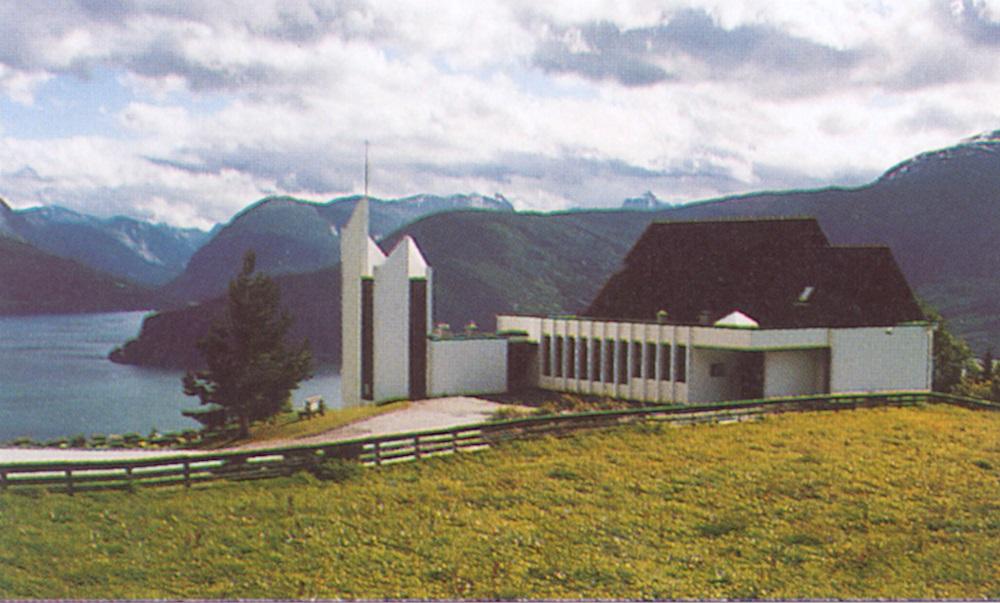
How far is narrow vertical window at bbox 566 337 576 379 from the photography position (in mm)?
44312

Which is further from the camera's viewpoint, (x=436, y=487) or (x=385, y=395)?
(x=385, y=395)

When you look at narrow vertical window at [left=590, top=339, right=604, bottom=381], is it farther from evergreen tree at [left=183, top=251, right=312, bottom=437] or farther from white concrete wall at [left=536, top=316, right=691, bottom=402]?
evergreen tree at [left=183, top=251, right=312, bottom=437]

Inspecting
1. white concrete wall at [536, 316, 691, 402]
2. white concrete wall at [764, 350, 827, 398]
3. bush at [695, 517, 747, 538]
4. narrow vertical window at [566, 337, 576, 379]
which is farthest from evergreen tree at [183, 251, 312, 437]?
bush at [695, 517, 747, 538]

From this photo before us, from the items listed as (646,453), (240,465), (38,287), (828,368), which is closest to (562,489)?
(646,453)

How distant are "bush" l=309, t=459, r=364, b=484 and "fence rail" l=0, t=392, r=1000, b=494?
0.65 ft

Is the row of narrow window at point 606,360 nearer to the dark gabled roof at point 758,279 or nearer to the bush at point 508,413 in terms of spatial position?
the dark gabled roof at point 758,279

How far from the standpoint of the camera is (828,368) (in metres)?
39.5

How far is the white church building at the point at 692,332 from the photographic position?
39312 millimetres

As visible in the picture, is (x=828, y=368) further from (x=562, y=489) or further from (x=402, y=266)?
(x=562, y=489)

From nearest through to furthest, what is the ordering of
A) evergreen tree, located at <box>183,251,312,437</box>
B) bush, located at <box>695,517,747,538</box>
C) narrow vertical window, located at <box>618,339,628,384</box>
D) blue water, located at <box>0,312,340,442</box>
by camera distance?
1. bush, located at <box>695,517,747,538</box>
2. evergreen tree, located at <box>183,251,312,437</box>
3. narrow vertical window, located at <box>618,339,628,384</box>
4. blue water, located at <box>0,312,340,442</box>

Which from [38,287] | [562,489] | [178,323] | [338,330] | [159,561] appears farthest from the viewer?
[338,330]

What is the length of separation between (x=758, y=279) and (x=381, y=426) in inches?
826

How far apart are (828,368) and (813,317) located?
11.2ft

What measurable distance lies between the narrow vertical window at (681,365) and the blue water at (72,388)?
122 ft
